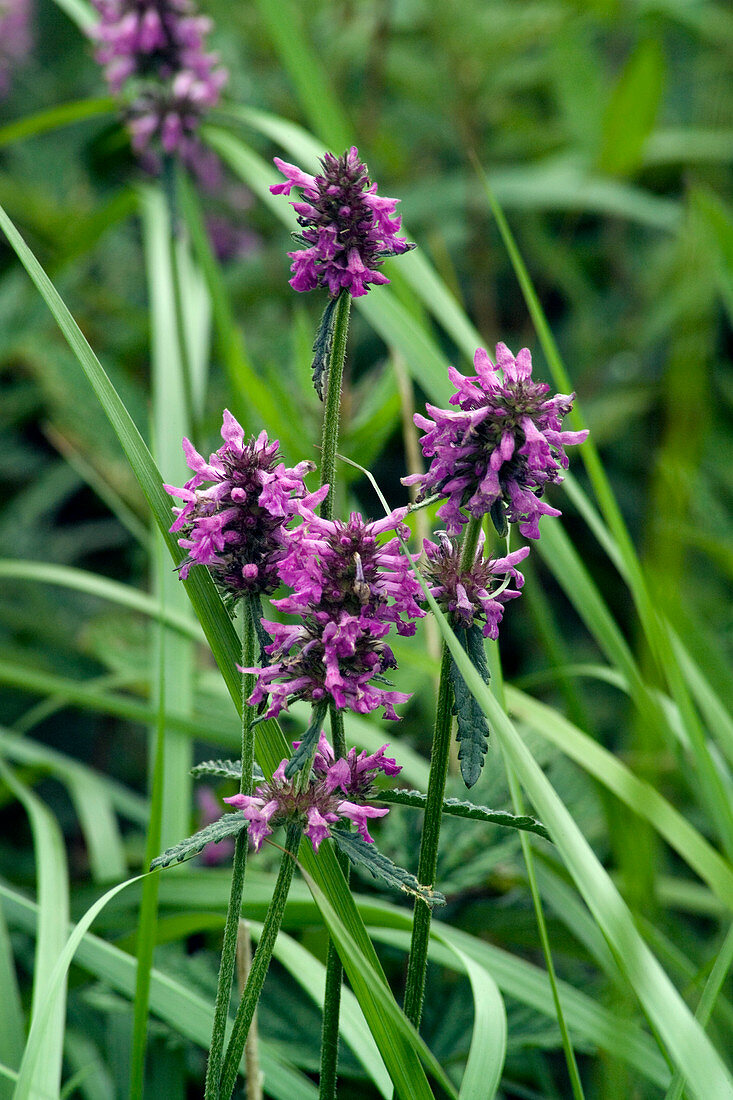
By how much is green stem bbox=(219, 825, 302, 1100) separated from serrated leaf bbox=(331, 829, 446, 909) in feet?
0.15

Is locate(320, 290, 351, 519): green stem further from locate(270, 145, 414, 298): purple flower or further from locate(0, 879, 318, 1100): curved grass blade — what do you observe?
locate(0, 879, 318, 1100): curved grass blade

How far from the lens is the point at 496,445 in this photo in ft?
2.65

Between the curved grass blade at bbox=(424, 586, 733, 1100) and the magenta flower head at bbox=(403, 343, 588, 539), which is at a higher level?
the magenta flower head at bbox=(403, 343, 588, 539)

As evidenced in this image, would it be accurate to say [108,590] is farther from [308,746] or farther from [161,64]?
[161,64]

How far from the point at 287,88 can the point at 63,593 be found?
76.2 inches

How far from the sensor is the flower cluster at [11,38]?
11.9ft

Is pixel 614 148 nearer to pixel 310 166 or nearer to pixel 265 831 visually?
pixel 310 166

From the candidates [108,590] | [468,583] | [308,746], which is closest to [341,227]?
[468,583]

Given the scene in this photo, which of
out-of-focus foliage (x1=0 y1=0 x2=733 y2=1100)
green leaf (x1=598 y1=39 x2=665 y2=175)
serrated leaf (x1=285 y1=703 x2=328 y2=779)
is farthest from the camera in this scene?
green leaf (x1=598 y1=39 x2=665 y2=175)

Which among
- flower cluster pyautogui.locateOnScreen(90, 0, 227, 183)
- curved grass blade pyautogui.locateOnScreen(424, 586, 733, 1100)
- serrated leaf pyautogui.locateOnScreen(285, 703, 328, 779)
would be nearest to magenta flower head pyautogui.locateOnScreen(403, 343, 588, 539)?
curved grass blade pyautogui.locateOnScreen(424, 586, 733, 1100)

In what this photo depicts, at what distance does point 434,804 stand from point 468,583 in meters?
0.20

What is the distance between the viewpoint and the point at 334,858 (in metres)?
0.92

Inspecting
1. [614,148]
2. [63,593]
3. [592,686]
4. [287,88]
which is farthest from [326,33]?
[592,686]

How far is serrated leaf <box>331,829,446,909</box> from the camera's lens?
0.80 metres
